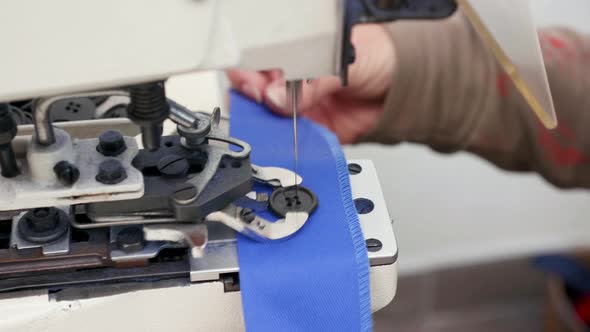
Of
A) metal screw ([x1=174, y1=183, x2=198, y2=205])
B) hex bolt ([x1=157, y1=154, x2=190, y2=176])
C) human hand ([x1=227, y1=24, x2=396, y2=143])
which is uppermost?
hex bolt ([x1=157, y1=154, x2=190, y2=176])

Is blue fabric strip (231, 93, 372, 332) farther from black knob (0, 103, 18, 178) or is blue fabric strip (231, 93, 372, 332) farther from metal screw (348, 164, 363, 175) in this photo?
black knob (0, 103, 18, 178)

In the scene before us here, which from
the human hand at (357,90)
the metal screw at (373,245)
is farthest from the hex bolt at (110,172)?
the human hand at (357,90)

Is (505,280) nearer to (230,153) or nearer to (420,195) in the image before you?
(420,195)

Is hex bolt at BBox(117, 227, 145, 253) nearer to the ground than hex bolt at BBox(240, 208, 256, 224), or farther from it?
nearer to the ground

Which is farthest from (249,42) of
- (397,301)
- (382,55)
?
(397,301)

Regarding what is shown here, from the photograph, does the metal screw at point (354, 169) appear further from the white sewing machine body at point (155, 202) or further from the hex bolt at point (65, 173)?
the hex bolt at point (65, 173)

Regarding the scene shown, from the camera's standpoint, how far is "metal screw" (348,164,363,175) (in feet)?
2.75

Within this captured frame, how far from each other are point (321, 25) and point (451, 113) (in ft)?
2.31

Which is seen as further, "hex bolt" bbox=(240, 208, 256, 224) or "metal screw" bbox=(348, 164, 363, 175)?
"metal screw" bbox=(348, 164, 363, 175)

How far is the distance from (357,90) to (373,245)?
0.55m

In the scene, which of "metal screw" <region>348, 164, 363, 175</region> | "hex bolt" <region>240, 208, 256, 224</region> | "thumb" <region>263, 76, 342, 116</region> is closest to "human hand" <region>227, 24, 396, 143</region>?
"thumb" <region>263, 76, 342, 116</region>

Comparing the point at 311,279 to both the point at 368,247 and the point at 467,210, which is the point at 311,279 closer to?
the point at 368,247

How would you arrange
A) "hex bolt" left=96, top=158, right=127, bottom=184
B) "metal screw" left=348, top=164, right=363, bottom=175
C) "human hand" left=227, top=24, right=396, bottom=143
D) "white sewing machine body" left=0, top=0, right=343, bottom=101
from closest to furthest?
"white sewing machine body" left=0, top=0, right=343, bottom=101 → "hex bolt" left=96, top=158, right=127, bottom=184 → "metal screw" left=348, top=164, right=363, bottom=175 → "human hand" left=227, top=24, right=396, bottom=143

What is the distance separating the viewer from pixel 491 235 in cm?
206
